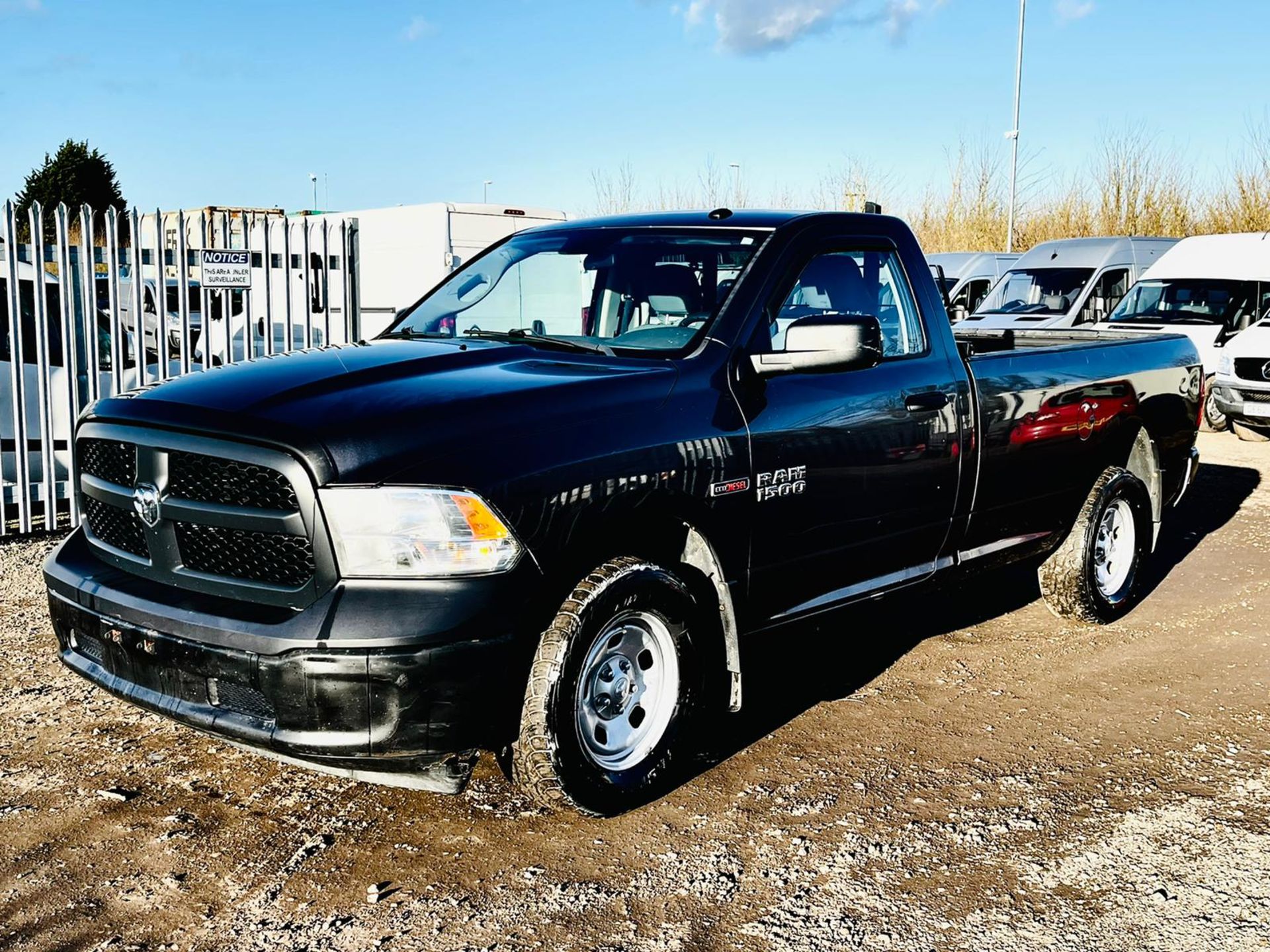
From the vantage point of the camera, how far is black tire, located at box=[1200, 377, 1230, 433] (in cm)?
1463

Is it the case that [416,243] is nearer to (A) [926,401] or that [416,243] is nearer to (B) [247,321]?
(B) [247,321]

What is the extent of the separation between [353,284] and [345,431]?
7165 millimetres

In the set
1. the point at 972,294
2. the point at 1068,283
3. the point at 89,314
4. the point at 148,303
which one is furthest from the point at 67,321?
the point at 972,294

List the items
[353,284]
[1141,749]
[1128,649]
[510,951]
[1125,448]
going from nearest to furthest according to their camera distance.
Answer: [510,951], [1141,749], [1128,649], [1125,448], [353,284]

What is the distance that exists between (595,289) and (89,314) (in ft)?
15.9

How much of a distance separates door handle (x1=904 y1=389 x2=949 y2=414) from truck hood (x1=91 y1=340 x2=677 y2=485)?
4.05 feet

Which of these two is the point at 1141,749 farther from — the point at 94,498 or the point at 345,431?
the point at 94,498

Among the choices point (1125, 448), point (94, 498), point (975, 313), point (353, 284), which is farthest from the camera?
point (975, 313)

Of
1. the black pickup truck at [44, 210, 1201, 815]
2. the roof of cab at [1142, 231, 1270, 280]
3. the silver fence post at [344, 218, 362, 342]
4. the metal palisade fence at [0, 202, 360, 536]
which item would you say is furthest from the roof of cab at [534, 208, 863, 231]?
the roof of cab at [1142, 231, 1270, 280]

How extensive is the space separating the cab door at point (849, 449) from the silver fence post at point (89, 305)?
5348 mm

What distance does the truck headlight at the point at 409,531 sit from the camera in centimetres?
333

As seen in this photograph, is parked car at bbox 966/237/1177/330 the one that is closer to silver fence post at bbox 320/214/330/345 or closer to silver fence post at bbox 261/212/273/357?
silver fence post at bbox 320/214/330/345

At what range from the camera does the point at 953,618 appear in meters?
6.52

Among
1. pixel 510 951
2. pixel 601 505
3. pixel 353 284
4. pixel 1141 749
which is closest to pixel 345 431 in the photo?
pixel 601 505
